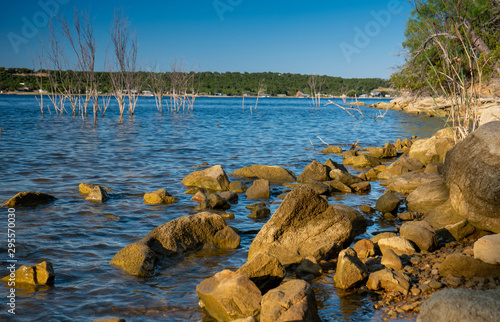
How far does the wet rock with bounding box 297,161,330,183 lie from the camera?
12109mm

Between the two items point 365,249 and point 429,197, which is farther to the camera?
point 429,197

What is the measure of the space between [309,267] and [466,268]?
1.97m

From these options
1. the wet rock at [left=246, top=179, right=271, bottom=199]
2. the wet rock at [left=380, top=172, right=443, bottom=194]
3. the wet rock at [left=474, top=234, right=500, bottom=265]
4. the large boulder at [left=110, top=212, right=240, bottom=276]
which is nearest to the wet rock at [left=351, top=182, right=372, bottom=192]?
the wet rock at [left=380, top=172, right=443, bottom=194]

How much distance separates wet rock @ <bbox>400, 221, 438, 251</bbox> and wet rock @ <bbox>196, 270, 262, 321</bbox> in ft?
10.2

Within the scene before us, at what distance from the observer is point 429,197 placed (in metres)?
8.59

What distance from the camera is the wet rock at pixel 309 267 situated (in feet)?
19.0

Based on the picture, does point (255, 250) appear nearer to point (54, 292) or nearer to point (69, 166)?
point (54, 292)

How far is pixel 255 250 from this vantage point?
6.41 meters

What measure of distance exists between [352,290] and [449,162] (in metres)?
4.13

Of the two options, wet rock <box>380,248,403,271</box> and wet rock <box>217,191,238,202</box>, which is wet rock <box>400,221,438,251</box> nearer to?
wet rock <box>380,248,403,271</box>

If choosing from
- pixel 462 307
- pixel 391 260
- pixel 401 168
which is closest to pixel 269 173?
pixel 401 168

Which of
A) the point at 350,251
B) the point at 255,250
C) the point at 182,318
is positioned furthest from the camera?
the point at 255,250

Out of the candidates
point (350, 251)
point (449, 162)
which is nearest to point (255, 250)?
point (350, 251)

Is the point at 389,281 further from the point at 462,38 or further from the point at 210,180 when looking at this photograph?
the point at 462,38
